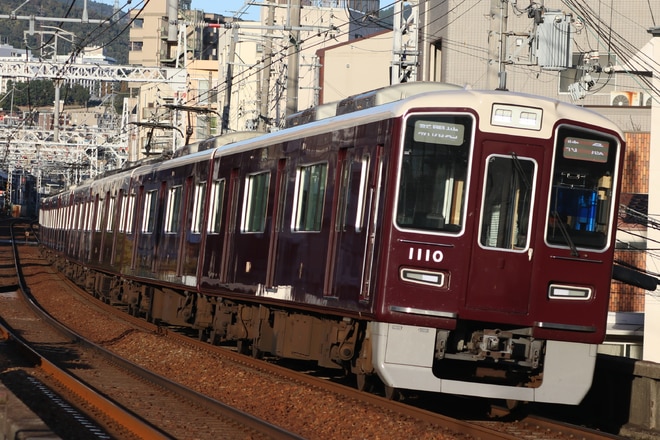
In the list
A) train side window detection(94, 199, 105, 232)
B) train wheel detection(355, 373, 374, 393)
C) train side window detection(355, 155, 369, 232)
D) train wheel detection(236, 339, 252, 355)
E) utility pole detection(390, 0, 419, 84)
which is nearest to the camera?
train side window detection(355, 155, 369, 232)

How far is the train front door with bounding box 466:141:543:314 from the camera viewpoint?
31.3 feet

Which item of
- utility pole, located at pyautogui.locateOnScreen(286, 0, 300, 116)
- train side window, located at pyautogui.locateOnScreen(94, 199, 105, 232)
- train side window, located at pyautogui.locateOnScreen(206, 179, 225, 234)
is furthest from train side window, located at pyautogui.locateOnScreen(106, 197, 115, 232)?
train side window, located at pyautogui.locateOnScreen(206, 179, 225, 234)

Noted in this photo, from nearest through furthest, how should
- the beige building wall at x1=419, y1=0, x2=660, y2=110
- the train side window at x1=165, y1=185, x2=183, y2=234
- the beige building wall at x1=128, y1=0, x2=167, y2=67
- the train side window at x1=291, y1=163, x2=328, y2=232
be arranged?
1. the train side window at x1=291, y1=163, x2=328, y2=232
2. the train side window at x1=165, y1=185, x2=183, y2=234
3. the beige building wall at x1=419, y1=0, x2=660, y2=110
4. the beige building wall at x1=128, y1=0, x2=167, y2=67

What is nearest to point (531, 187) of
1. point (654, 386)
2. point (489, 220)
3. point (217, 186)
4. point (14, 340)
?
point (489, 220)

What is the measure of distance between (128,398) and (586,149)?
4877 millimetres

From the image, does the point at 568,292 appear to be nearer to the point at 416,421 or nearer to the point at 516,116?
the point at 516,116

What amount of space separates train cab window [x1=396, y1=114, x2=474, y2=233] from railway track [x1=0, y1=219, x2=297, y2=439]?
211 centimetres

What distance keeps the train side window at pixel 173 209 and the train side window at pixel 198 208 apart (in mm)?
926

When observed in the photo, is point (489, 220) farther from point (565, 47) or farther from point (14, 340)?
point (565, 47)

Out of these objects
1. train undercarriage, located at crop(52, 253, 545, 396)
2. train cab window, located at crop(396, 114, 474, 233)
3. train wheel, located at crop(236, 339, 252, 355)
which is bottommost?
train wheel, located at crop(236, 339, 252, 355)

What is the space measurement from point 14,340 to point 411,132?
8.41m

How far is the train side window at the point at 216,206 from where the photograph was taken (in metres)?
15.2

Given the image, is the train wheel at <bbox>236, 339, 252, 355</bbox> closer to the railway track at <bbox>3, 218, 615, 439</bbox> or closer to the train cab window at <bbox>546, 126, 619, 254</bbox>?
the railway track at <bbox>3, 218, 615, 439</bbox>

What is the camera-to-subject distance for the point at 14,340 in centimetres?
1588
